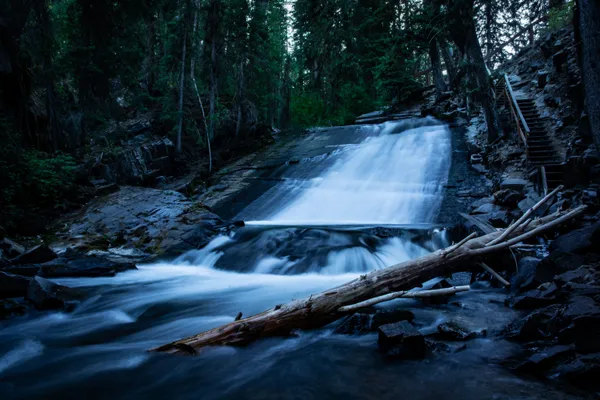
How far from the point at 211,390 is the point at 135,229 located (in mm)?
8275

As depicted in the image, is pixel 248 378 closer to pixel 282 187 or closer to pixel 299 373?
pixel 299 373

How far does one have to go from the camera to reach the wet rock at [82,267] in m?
7.82

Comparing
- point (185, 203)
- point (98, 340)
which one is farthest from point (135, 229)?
point (98, 340)


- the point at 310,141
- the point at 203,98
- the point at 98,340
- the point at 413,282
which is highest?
the point at 203,98

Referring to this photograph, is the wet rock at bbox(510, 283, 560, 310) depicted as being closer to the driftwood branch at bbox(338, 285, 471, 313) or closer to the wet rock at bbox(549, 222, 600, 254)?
the wet rock at bbox(549, 222, 600, 254)

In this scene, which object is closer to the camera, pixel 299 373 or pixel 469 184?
pixel 299 373

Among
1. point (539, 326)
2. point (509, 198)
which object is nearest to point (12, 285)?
point (539, 326)

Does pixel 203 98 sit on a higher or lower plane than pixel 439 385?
higher

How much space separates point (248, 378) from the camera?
386 centimetres

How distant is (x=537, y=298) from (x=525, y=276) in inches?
35.4

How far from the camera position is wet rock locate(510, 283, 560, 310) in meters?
4.58

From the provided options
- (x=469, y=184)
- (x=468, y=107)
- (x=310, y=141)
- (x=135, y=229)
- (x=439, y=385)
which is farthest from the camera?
(x=310, y=141)

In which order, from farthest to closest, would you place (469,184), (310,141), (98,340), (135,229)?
1. (310,141)
2. (469,184)
3. (135,229)
4. (98,340)

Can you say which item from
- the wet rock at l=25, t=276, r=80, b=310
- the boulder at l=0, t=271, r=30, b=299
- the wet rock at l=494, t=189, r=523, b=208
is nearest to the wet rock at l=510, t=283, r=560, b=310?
the wet rock at l=494, t=189, r=523, b=208
